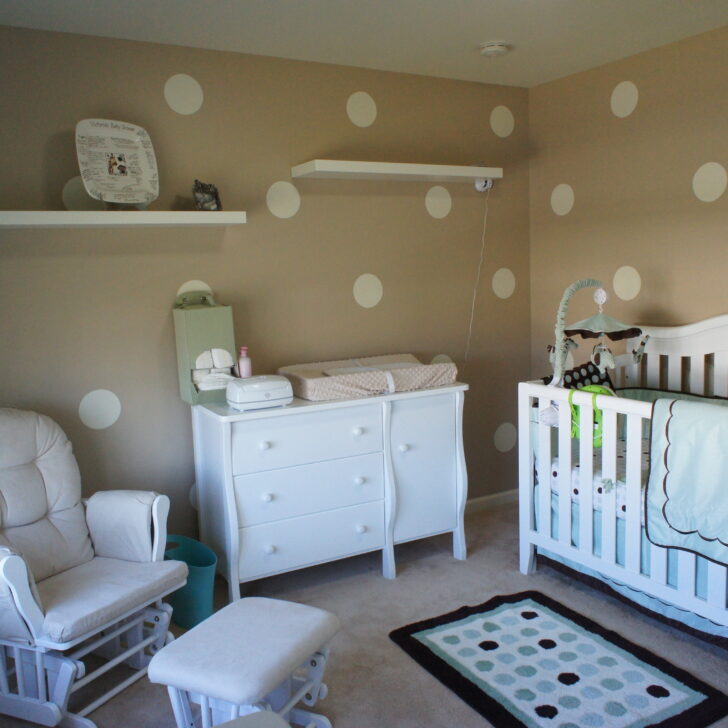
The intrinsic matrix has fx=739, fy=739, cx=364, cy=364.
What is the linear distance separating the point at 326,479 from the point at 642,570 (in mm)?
1168

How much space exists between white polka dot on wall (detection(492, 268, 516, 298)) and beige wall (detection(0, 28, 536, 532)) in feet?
0.12

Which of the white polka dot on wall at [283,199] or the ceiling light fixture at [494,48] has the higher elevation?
the ceiling light fixture at [494,48]

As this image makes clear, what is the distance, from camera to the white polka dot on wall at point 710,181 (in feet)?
9.41

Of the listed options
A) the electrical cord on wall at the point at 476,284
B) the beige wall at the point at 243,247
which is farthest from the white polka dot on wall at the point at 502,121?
the electrical cord on wall at the point at 476,284

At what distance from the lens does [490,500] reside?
12.3 ft

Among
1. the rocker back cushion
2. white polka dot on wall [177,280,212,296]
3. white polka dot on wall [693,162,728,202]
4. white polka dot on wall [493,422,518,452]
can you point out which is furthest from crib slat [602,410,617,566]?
the rocker back cushion

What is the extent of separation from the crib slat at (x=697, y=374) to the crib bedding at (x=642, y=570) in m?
0.73

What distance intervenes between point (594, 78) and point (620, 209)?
0.60 meters

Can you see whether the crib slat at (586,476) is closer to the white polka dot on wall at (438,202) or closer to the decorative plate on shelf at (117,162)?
the white polka dot on wall at (438,202)

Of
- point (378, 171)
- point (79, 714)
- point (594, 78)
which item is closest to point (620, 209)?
point (594, 78)

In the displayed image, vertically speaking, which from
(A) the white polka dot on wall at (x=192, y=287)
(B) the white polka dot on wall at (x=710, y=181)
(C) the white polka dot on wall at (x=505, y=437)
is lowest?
(C) the white polka dot on wall at (x=505, y=437)

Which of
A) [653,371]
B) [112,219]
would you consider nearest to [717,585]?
[653,371]

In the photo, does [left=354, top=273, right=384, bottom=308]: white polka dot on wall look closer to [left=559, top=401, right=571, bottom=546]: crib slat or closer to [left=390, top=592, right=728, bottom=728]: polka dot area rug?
[left=559, top=401, right=571, bottom=546]: crib slat

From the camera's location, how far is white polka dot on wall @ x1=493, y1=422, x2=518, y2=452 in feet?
12.4
